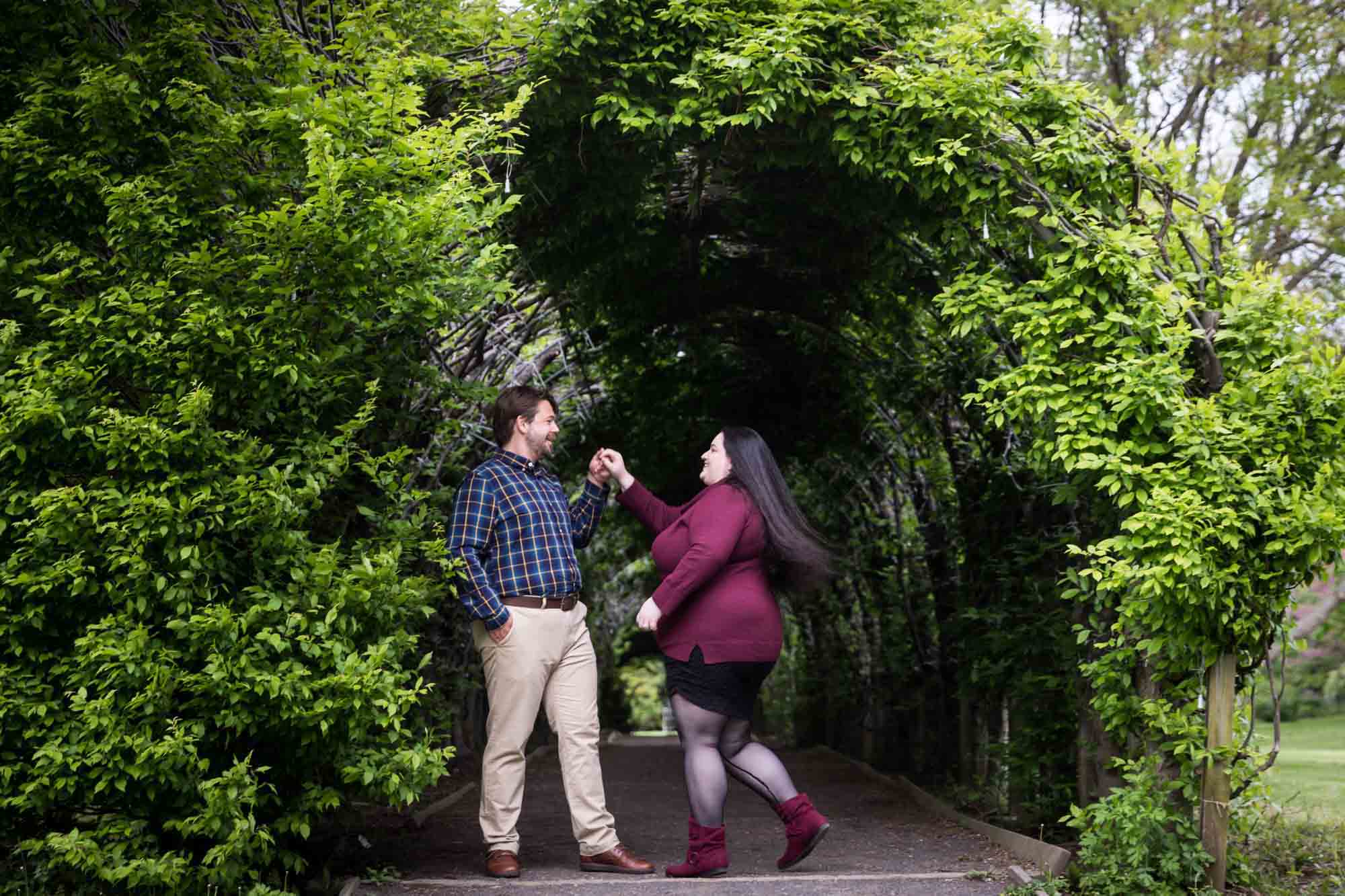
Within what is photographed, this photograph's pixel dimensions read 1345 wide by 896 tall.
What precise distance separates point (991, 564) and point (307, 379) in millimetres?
4216

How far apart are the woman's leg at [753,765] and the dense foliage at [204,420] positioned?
1.17 meters

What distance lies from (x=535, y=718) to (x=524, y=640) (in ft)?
1.00

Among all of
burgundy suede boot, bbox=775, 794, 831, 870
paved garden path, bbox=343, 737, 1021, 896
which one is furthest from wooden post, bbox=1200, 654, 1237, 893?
burgundy suede boot, bbox=775, 794, 831, 870

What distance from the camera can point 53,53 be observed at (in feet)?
15.0

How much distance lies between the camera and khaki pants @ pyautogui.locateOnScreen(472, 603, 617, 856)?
4.67 metres

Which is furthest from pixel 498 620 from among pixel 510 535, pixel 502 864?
pixel 502 864

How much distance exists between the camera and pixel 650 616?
4598mm

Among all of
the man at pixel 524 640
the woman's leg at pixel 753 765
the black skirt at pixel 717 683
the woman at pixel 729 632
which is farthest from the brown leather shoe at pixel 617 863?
the black skirt at pixel 717 683

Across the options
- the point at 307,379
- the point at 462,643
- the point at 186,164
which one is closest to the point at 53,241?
the point at 186,164

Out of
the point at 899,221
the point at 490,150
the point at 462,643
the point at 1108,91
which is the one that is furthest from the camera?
the point at 1108,91

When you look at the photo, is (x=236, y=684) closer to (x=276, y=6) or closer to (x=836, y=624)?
(x=276, y=6)

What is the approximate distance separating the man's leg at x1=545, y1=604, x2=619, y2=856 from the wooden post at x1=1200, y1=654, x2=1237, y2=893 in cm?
221

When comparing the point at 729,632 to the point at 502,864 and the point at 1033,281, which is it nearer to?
the point at 502,864

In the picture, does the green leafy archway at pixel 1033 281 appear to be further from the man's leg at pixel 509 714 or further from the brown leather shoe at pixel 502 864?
the brown leather shoe at pixel 502 864
